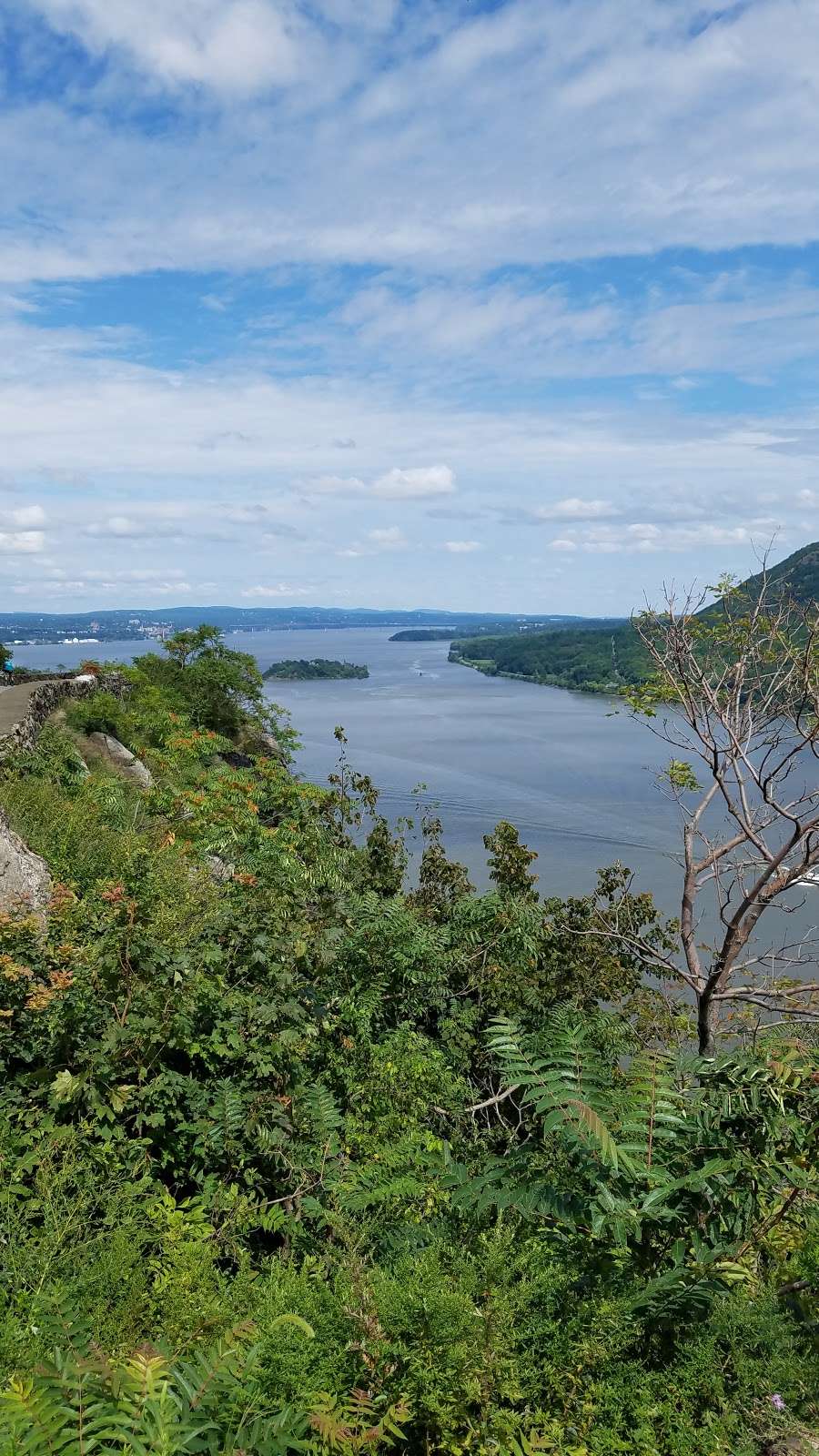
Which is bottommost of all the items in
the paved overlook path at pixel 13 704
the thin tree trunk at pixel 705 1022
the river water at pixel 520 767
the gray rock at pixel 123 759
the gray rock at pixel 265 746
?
the river water at pixel 520 767

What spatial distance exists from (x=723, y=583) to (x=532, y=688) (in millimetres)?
77760

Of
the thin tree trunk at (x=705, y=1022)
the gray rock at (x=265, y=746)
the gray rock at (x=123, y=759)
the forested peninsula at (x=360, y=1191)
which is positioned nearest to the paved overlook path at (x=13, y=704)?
the gray rock at (x=123, y=759)

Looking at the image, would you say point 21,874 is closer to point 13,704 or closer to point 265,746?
point 13,704

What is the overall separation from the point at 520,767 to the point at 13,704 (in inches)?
1133

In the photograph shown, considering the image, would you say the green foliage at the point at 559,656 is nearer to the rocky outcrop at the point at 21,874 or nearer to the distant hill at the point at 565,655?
the distant hill at the point at 565,655

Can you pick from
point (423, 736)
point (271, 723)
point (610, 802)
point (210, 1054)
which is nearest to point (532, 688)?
point (423, 736)

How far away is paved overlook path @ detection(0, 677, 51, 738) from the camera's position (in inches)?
449

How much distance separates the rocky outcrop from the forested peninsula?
1.9 inches

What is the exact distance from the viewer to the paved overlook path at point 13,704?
11392 mm

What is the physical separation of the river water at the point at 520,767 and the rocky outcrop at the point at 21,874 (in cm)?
594

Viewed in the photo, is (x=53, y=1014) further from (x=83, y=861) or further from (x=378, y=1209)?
(x=83, y=861)

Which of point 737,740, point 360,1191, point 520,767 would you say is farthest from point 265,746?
point 520,767

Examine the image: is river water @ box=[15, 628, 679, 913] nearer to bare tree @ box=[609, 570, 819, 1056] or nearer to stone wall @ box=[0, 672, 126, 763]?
bare tree @ box=[609, 570, 819, 1056]

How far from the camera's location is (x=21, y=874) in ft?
19.2
